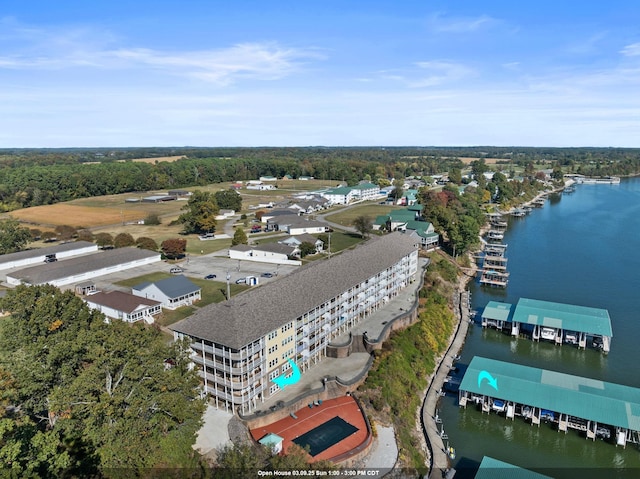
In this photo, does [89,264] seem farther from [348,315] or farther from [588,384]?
[588,384]

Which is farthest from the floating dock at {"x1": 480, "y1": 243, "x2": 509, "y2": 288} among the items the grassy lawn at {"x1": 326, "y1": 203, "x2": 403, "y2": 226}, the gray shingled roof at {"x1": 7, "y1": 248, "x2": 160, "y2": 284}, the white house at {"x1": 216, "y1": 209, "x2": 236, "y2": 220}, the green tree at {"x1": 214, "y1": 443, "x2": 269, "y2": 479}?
the white house at {"x1": 216, "y1": 209, "x2": 236, "y2": 220}

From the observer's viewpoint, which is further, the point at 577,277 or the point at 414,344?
the point at 577,277

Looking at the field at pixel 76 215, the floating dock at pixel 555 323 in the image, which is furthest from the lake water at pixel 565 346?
the field at pixel 76 215

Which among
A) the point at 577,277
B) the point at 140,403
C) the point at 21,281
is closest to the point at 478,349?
the point at 577,277

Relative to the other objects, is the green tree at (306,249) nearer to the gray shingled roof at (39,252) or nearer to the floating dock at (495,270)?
the floating dock at (495,270)

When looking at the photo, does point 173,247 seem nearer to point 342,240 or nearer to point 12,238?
point 12,238

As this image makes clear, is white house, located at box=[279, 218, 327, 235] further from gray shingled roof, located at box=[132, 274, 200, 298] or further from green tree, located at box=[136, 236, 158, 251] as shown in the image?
gray shingled roof, located at box=[132, 274, 200, 298]

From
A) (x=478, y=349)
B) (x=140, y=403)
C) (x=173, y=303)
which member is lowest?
(x=478, y=349)
